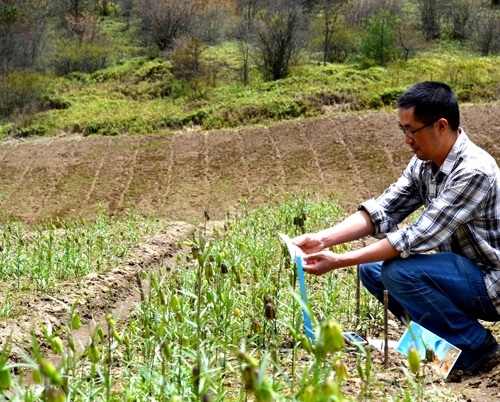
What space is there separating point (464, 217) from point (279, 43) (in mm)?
24429

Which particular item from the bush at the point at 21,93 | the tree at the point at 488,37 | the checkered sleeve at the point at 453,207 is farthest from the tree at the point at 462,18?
the checkered sleeve at the point at 453,207

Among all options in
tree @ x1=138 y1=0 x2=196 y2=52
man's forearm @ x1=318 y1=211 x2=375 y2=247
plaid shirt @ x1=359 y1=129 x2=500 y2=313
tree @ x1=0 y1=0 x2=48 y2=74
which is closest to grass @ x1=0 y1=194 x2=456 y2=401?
man's forearm @ x1=318 y1=211 x2=375 y2=247

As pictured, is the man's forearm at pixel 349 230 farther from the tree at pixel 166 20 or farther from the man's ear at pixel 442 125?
the tree at pixel 166 20

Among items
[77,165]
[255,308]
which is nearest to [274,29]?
[77,165]

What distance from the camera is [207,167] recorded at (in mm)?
16688

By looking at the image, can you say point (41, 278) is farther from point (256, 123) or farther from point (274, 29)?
point (274, 29)

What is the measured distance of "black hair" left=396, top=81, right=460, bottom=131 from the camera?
10.6 feet

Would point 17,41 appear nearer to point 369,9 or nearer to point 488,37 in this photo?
point 369,9

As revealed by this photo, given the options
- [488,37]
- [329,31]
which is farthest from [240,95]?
[488,37]

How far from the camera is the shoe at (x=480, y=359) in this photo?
318 centimetres

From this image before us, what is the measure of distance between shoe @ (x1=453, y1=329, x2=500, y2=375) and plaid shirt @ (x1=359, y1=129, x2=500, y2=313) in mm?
206

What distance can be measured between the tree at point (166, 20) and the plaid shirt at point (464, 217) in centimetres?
3098

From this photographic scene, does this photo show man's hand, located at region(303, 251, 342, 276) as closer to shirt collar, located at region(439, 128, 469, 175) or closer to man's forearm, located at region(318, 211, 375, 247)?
man's forearm, located at region(318, 211, 375, 247)

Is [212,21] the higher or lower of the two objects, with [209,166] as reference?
higher
